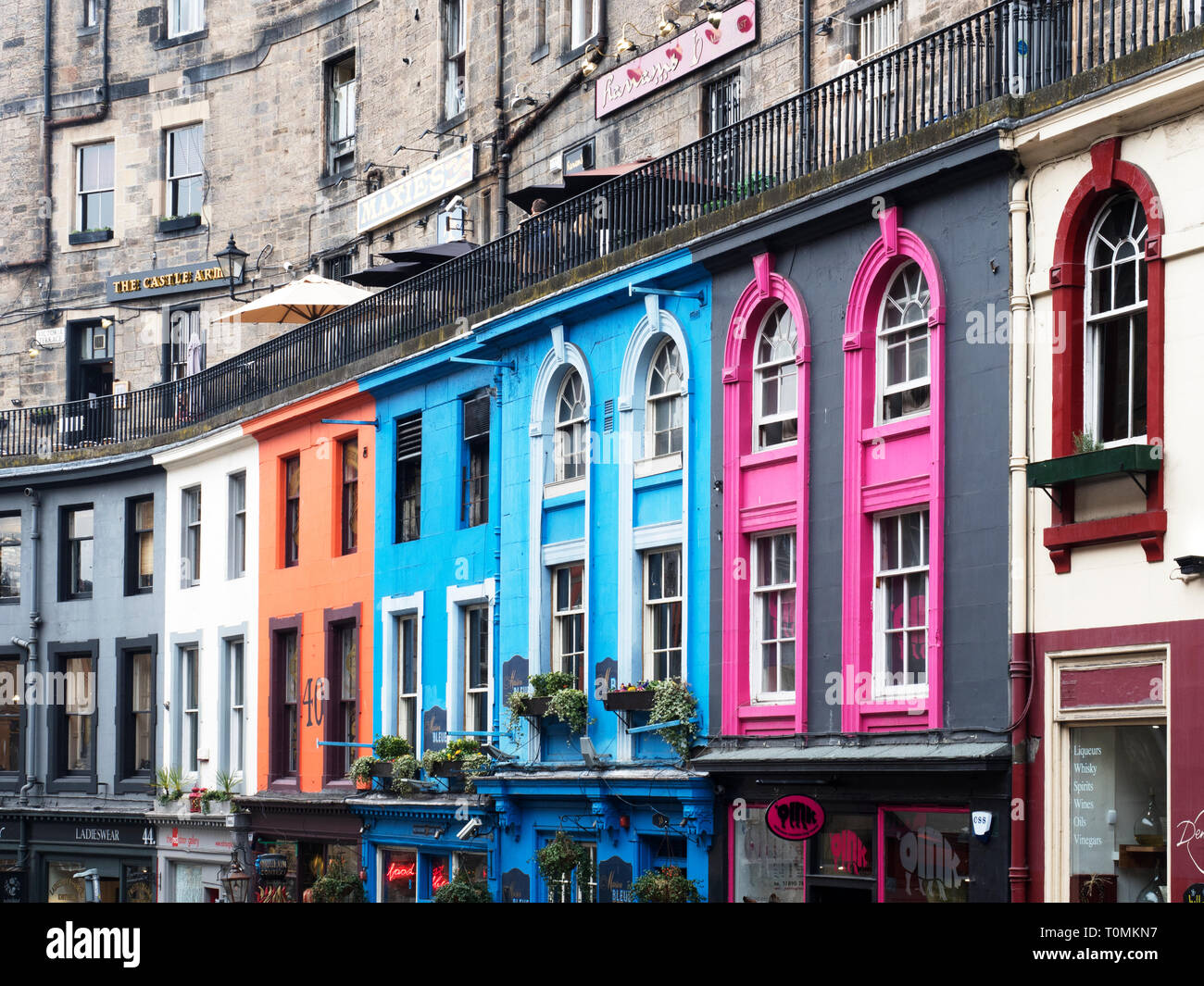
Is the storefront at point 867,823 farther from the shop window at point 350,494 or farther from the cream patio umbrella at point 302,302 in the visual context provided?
the cream patio umbrella at point 302,302

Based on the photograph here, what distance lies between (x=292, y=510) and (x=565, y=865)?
11274 millimetres

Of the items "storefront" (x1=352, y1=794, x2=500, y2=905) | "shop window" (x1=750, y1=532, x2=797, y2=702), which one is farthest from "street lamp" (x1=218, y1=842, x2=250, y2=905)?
"shop window" (x1=750, y1=532, x2=797, y2=702)

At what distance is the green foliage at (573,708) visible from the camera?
23859 millimetres

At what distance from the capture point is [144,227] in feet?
144

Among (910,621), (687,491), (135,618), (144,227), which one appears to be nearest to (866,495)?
(910,621)

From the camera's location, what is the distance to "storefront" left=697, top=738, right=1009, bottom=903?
17609mm

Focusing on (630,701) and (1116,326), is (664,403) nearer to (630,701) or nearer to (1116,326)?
(630,701)

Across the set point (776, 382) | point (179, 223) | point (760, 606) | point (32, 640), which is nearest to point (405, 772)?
point (760, 606)

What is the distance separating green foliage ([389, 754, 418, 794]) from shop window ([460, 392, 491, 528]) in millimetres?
3244

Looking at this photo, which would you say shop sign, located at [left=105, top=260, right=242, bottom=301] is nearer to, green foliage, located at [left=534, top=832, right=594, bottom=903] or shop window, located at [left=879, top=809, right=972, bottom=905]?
green foliage, located at [left=534, top=832, right=594, bottom=903]

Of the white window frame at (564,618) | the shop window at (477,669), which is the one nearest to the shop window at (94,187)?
the shop window at (477,669)

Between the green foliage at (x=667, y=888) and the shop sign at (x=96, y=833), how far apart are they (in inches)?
624
